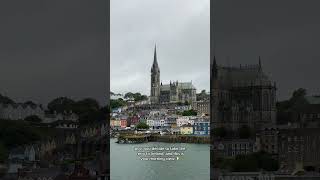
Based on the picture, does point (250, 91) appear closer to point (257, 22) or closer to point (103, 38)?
point (257, 22)

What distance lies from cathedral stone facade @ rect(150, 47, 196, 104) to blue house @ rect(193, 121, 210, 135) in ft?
2.05

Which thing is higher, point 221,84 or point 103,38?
point 103,38

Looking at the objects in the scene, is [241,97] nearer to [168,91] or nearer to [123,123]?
[168,91]

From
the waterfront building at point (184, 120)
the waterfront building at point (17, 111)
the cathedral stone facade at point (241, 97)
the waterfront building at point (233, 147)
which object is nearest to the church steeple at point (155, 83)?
the waterfront building at point (184, 120)

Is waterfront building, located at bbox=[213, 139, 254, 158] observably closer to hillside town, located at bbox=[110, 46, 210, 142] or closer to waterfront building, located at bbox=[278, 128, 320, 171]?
waterfront building, located at bbox=[278, 128, 320, 171]

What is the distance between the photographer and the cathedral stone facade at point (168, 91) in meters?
13.2

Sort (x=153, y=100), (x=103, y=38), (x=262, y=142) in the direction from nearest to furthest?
(x=103, y=38)
(x=262, y=142)
(x=153, y=100)

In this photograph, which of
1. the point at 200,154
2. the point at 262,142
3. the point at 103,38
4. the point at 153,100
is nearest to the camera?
the point at 103,38

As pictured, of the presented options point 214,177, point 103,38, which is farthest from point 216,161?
point 103,38

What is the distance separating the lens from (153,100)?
46.8ft

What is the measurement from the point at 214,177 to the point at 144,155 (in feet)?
7.07

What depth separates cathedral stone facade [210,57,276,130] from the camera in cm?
1160

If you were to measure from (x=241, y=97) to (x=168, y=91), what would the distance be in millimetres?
2235

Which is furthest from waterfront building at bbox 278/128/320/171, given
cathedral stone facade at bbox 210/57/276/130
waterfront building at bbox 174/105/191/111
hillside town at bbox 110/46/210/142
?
waterfront building at bbox 174/105/191/111
